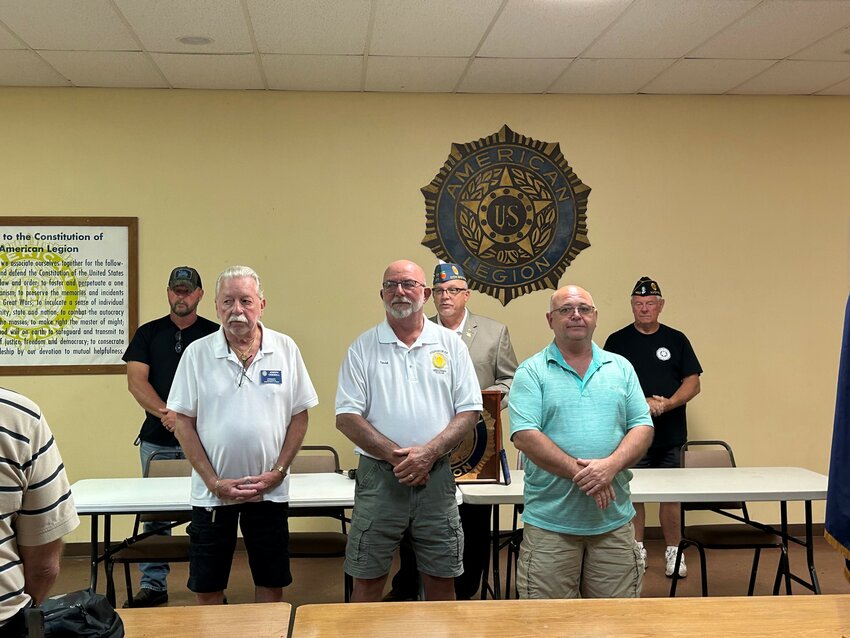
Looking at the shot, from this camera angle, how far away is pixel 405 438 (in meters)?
3.12

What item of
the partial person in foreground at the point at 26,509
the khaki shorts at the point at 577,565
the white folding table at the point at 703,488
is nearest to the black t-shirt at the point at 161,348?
the white folding table at the point at 703,488

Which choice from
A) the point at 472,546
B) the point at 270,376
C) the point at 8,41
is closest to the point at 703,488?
the point at 472,546

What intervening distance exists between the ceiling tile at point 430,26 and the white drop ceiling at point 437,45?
0.01 metres

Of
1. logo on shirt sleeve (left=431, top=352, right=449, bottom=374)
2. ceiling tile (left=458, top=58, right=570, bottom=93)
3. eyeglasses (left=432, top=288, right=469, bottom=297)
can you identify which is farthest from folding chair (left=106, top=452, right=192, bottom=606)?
ceiling tile (left=458, top=58, right=570, bottom=93)

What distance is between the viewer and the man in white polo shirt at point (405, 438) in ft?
10.2

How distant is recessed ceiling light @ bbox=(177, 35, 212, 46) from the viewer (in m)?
4.53

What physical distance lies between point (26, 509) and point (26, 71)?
4190 millimetres

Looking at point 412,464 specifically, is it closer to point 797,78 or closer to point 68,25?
point 68,25

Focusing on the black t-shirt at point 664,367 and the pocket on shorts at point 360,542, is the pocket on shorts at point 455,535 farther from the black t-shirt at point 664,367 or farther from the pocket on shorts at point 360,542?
the black t-shirt at point 664,367

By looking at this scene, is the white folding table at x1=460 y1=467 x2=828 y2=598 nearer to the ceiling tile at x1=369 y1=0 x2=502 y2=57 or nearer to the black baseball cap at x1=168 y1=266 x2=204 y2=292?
the black baseball cap at x1=168 y1=266 x2=204 y2=292

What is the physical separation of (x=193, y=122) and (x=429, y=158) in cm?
157

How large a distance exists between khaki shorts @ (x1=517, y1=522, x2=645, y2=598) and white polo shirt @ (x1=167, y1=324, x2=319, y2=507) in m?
0.94

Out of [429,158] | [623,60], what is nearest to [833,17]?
[623,60]

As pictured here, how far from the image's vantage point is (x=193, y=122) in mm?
5566
